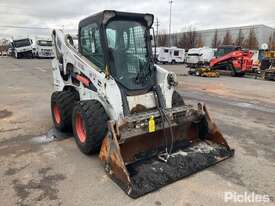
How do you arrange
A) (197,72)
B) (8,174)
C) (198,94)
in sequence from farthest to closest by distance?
1. (197,72)
2. (198,94)
3. (8,174)

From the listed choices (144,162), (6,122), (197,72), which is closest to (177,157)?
(144,162)

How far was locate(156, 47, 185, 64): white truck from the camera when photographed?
34781 mm

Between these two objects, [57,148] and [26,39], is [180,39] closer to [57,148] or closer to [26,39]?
[26,39]

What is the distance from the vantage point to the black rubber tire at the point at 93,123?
405 cm

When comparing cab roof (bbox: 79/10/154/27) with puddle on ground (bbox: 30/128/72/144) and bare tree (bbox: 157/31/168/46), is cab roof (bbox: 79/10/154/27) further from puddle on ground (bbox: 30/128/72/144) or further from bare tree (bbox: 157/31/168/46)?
bare tree (bbox: 157/31/168/46)

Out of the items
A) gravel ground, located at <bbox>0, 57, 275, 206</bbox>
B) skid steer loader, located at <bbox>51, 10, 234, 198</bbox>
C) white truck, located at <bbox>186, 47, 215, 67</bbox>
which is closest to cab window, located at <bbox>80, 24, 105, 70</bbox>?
skid steer loader, located at <bbox>51, 10, 234, 198</bbox>

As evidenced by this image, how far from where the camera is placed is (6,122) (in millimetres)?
6434

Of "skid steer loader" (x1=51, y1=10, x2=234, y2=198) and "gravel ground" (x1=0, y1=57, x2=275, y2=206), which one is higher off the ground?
"skid steer loader" (x1=51, y1=10, x2=234, y2=198)

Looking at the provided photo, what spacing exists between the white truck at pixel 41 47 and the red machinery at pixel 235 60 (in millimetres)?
24285

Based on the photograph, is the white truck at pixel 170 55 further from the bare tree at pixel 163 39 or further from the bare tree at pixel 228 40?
the bare tree at pixel 163 39

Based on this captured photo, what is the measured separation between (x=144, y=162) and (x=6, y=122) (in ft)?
14.1

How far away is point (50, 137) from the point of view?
5340 mm

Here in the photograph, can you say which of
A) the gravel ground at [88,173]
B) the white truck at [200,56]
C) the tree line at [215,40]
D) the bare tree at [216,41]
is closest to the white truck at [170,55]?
the white truck at [200,56]

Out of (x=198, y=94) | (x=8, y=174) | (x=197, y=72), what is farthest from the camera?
(x=197, y=72)
